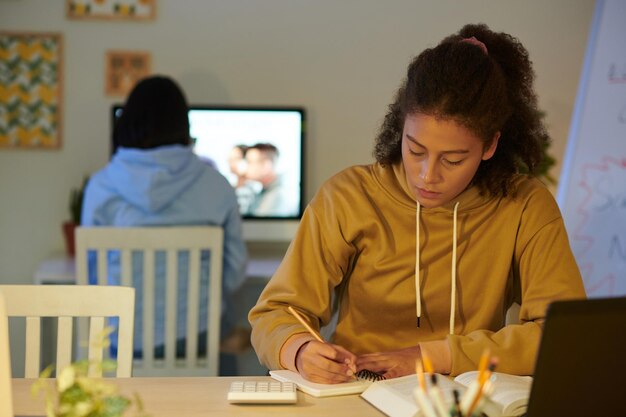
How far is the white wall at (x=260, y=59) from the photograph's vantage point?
3301 mm

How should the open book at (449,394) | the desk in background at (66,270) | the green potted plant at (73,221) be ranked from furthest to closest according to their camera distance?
1. the green potted plant at (73,221)
2. the desk in background at (66,270)
3. the open book at (449,394)

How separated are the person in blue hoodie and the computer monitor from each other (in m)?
0.41

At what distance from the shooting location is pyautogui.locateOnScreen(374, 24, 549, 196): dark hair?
1.44 meters

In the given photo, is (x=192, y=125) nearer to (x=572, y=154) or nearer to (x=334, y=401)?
(x=572, y=154)

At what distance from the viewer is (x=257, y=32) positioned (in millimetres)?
3342

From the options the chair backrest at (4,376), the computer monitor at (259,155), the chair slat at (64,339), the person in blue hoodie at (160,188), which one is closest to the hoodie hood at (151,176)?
the person in blue hoodie at (160,188)

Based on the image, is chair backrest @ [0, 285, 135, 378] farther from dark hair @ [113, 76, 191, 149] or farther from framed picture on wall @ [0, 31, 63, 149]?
framed picture on wall @ [0, 31, 63, 149]

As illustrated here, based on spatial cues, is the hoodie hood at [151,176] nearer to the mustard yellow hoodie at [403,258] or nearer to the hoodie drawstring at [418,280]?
the mustard yellow hoodie at [403,258]

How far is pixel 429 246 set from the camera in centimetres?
161

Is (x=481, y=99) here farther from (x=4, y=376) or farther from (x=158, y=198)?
(x=158, y=198)

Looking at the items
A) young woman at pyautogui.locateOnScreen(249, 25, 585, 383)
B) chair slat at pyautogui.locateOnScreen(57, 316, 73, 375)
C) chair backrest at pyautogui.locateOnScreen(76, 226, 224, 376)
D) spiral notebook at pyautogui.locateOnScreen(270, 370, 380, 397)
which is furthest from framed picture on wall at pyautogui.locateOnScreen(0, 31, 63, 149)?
spiral notebook at pyautogui.locateOnScreen(270, 370, 380, 397)

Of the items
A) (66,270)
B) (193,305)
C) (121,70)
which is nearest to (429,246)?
(193,305)

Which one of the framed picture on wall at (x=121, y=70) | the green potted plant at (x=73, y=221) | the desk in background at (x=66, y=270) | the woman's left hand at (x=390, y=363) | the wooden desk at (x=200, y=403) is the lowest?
the desk in background at (x=66, y=270)

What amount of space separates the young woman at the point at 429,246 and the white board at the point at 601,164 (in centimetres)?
107
